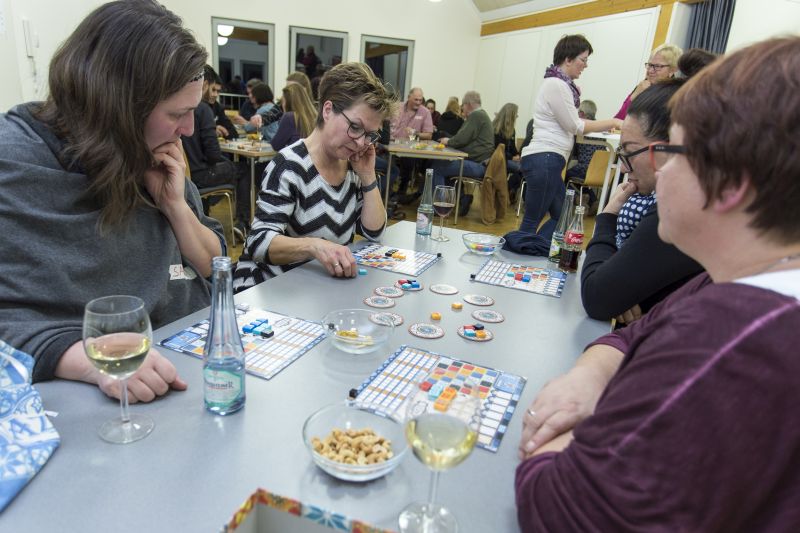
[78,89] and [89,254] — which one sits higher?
[78,89]

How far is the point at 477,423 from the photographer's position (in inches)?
24.5

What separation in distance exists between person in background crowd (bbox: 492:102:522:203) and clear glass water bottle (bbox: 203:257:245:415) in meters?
5.90

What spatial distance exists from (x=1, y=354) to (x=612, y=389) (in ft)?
2.60

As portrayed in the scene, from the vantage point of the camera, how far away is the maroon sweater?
0.47 metres

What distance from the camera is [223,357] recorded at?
81 centimetres

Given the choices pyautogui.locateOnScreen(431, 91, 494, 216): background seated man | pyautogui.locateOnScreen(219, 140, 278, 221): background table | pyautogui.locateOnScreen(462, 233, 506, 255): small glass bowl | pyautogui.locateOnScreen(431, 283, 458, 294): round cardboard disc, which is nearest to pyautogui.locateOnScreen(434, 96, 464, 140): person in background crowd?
pyautogui.locateOnScreen(431, 91, 494, 216): background seated man

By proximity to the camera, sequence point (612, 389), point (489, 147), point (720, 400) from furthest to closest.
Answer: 1. point (489, 147)
2. point (612, 389)
3. point (720, 400)

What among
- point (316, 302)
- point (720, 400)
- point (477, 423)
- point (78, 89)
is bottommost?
point (316, 302)

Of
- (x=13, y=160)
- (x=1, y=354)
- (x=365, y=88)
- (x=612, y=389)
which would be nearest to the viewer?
(x=612, y=389)

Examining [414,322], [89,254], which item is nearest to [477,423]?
[414,322]

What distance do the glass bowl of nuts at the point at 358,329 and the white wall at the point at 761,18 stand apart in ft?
16.0

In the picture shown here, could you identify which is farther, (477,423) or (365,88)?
(365,88)

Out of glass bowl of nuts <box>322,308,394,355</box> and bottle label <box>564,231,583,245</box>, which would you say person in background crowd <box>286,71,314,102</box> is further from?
glass bowl of nuts <box>322,308,394,355</box>

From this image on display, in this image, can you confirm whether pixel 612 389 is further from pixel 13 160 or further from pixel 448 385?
pixel 13 160
